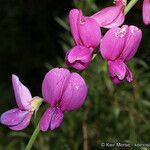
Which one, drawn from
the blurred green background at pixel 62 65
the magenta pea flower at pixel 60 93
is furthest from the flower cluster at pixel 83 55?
the blurred green background at pixel 62 65

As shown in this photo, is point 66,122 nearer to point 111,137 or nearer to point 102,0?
point 111,137

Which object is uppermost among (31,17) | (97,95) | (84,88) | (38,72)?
(84,88)

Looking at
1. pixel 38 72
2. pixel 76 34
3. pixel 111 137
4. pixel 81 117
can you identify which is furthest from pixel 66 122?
pixel 38 72

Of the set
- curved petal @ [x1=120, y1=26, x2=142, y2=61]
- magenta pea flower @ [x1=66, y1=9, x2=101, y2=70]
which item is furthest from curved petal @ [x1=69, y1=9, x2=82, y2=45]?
curved petal @ [x1=120, y1=26, x2=142, y2=61]

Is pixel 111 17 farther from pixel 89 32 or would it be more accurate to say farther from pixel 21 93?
pixel 21 93

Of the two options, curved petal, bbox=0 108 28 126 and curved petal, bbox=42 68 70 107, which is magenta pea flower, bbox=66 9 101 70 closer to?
curved petal, bbox=42 68 70 107

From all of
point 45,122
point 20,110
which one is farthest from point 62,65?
point 45,122
